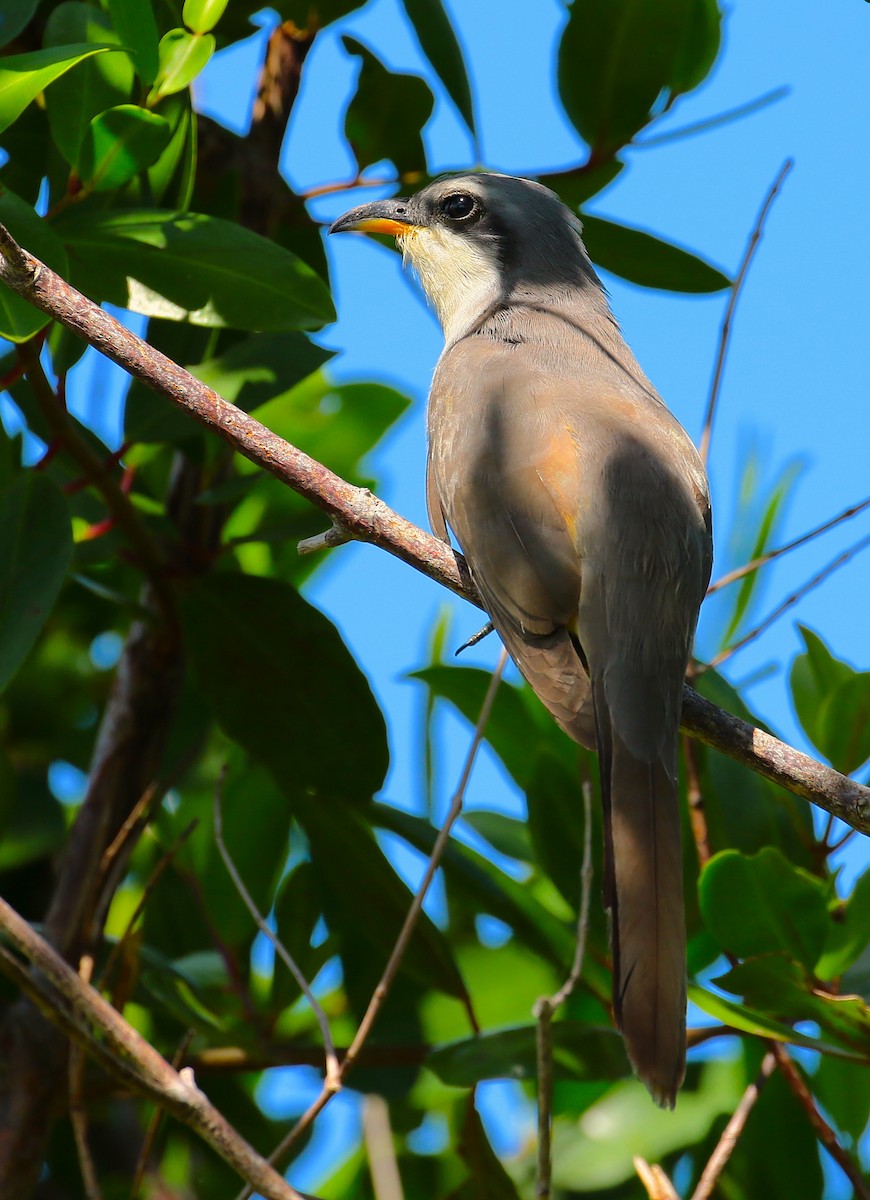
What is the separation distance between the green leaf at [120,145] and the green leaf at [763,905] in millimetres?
1812

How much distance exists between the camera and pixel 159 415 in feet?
10.3

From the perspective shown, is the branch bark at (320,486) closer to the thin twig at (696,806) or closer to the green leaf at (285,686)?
the thin twig at (696,806)

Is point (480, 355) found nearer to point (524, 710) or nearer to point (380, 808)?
point (524, 710)

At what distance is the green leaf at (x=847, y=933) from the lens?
8.60ft

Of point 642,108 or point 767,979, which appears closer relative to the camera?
point 767,979

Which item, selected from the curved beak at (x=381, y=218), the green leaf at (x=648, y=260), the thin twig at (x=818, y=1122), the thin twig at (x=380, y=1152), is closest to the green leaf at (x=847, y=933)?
the thin twig at (x=818, y=1122)

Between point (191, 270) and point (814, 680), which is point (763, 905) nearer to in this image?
point (814, 680)

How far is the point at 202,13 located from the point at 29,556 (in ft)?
3.85

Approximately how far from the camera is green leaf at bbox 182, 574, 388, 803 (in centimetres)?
316

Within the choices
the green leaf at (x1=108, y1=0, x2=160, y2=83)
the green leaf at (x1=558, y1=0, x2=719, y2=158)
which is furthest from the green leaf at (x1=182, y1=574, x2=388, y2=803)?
the green leaf at (x1=558, y1=0, x2=719, y2=158)

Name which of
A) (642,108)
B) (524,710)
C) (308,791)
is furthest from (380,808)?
(642,108)

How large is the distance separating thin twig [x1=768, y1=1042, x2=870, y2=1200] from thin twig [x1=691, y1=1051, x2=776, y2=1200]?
0.03m

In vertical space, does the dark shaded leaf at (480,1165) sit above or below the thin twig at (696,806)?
below

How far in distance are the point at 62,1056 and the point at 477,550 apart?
1.50 metres
